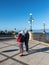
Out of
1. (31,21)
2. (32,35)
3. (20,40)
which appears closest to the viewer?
(20,40)

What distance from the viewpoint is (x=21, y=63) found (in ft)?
18.6

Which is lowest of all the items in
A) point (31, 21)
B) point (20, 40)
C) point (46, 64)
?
point (46, 64)

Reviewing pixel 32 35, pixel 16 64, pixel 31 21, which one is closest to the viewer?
pixel 16 64

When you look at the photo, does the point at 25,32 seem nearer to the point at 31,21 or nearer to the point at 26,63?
the point at 26,63

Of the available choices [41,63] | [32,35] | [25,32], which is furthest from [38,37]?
[41,63]

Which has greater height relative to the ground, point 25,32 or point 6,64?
point 25,32

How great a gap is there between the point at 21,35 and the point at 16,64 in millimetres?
2165

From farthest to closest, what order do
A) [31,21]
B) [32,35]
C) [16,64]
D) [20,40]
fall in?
[31,21] → [32,35] → [20,40] → [16,64]

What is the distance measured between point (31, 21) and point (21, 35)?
12.4 meters

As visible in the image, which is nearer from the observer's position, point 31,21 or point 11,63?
point 11,63

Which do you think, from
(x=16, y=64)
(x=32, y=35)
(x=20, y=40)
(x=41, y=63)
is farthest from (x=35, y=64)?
(x=32, y=35)

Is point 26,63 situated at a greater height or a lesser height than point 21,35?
lesser

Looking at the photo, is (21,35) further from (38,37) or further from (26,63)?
(38,37)

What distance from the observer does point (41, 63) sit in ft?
19.0
